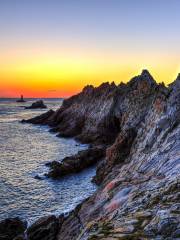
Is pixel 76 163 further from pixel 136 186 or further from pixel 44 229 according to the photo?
pixel 136 186

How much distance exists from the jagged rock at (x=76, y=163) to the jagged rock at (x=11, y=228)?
13.8m

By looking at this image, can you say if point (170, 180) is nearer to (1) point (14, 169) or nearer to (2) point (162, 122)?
(2) point (162, 122)

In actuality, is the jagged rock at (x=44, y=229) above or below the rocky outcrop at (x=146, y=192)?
below

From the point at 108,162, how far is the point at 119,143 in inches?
102

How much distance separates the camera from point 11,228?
25.9 meters

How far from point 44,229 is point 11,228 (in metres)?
3.95

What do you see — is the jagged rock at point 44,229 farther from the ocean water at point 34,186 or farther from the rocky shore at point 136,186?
the ocean water at point 34,186

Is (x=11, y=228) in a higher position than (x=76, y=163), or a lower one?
lower

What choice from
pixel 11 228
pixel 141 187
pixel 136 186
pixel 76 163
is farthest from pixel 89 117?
pixel 141 187

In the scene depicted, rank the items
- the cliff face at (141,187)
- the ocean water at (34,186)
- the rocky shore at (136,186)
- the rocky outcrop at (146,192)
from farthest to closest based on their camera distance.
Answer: the ocean water at (34,186) → the rocky shore at (136,186) → the cliff face at (141,187) → the rocky outcrop at (146,192)

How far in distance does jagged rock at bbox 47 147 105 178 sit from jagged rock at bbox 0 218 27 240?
13.8m

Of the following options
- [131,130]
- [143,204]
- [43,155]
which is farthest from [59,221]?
[43,155]

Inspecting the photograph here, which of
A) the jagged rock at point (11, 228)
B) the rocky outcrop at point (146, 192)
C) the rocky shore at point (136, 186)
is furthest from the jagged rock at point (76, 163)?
the jagged rock at point (11, 228)

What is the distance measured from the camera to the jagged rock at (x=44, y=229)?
74.7 ft
